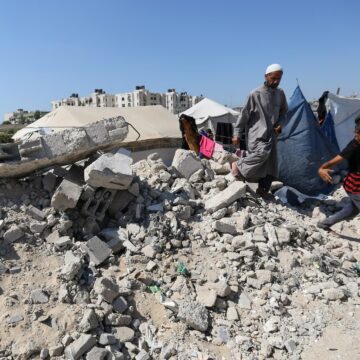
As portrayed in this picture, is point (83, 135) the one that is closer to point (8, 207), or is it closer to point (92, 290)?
point (8, 207)

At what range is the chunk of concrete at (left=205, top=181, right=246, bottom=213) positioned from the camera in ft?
13.5

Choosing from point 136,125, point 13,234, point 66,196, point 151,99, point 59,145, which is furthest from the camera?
point 151,99

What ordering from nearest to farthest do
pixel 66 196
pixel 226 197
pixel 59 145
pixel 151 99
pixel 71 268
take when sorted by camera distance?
1. pixel 71 268
2. pixel 66 196
3. pixel 59 145
4. pixel 226 197
5. pixel 151 99

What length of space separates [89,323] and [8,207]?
1.69 metres

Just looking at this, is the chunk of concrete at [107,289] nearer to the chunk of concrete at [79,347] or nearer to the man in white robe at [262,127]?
the chunk of concrete at [79,347]

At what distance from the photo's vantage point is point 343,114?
700cm

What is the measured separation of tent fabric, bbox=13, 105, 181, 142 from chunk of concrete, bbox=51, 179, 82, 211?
277 inches

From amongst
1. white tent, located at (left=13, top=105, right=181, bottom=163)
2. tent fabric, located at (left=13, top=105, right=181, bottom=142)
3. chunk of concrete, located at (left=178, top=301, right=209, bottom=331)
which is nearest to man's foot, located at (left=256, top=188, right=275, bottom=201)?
chunk of concrete, located at (left=178, top=301, right=209, bottom=331)

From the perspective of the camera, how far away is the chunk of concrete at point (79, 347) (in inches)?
94.3

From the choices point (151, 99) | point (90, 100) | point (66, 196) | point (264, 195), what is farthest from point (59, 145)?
point (151, 99)

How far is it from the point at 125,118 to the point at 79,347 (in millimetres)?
11065

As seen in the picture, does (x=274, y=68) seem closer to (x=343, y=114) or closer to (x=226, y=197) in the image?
(x=226, y=197)

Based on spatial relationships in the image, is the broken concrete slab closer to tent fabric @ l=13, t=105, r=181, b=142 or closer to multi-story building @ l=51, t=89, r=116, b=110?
tent fabric @ l=13, t=105, r=181, b=142

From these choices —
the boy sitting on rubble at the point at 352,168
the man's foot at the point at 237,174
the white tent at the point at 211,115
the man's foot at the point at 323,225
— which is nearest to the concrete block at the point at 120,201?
the man's foot at the point at 237,174
